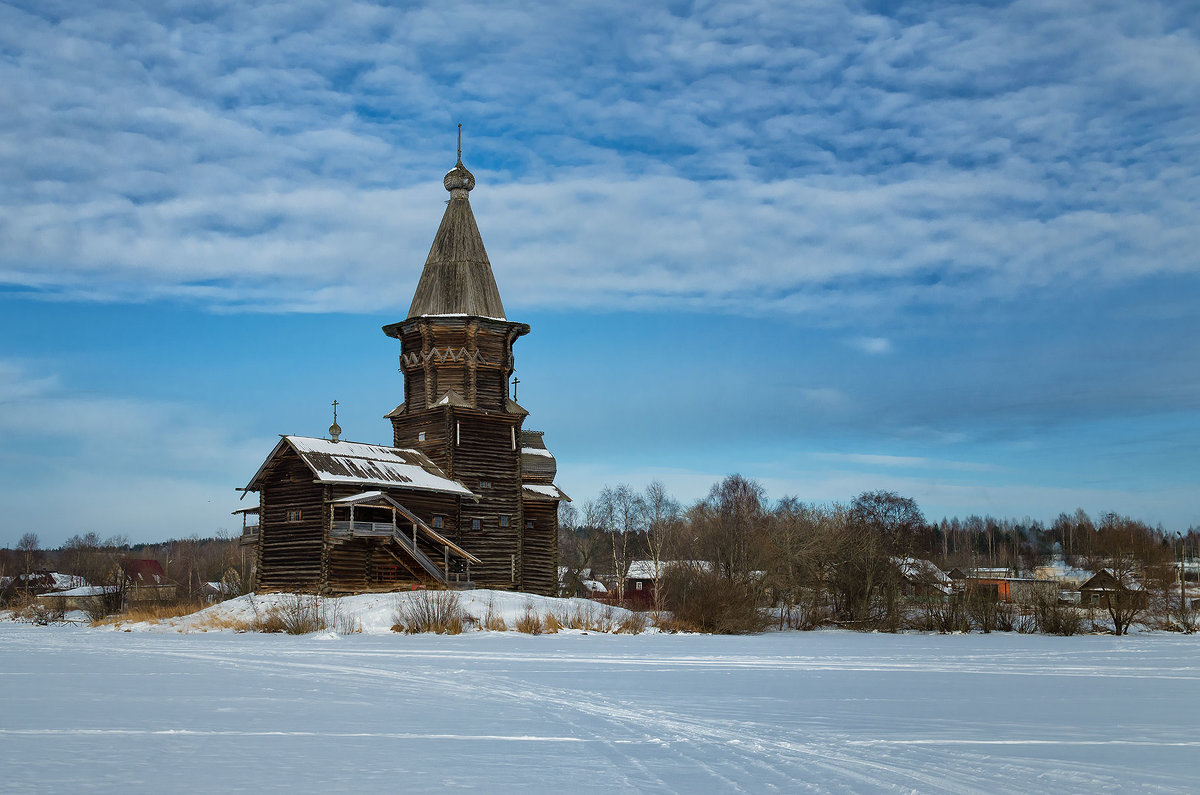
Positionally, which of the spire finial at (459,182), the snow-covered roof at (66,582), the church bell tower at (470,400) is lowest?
the snow-covered roof at (66,582)

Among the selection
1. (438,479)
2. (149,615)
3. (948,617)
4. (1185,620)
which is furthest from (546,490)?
(1185,620)

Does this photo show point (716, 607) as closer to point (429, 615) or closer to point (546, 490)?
point (429, 615)

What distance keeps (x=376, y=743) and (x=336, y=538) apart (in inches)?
1156

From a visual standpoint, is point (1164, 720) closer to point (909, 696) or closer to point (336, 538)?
point (909, 696)

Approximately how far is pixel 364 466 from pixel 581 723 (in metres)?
30.2

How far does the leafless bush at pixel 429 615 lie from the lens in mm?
29922

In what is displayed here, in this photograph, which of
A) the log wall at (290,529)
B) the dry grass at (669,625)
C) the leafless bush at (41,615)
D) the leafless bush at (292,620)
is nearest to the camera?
the leafless bush at (292,620)

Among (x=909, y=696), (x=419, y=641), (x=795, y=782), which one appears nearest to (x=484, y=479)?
(x=419, y=641)

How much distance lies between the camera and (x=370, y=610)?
3222 centimetres

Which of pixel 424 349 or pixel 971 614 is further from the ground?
pixel 424 349

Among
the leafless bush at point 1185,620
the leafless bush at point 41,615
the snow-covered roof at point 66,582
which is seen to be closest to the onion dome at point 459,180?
the leafless bush at point 41,615

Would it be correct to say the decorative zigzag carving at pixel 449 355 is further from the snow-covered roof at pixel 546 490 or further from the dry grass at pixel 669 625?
the dry grass at pixel 669 625

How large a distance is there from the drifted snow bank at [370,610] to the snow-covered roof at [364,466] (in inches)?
176

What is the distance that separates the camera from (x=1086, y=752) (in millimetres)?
9211
